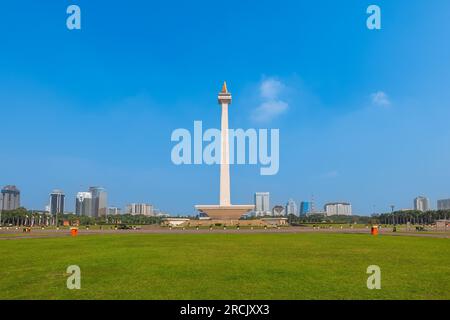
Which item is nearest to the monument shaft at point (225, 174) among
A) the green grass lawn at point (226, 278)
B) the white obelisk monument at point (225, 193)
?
the white obelisk monument at point (225, 193)

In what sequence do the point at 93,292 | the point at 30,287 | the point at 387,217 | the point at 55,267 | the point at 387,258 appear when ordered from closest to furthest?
the point at 93,292
the point at 30,287
the point at 55,267
the point at 387,258
the point at 387,217

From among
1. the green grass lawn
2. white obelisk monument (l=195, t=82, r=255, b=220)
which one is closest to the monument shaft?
white obelisk monument (l=195, t=82, r=255, b=220)

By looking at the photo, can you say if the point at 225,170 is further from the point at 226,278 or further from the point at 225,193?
the point at 226,278

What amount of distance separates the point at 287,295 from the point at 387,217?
14993 centimetres

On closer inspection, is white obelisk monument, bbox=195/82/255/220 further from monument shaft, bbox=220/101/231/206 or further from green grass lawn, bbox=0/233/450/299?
green grass lawn, bbox=0/233/450/299

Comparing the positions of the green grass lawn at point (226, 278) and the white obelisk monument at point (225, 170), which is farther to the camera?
the white obelisk monument at point (225, 170)

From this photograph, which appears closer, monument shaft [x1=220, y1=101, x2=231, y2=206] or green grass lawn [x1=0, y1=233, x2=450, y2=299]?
green grass lawn [x1=0, y1=233, x2=450, y2=299]

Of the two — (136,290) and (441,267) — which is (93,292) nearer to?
(136,290)

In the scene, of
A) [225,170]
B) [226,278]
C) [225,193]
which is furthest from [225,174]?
[226,278]

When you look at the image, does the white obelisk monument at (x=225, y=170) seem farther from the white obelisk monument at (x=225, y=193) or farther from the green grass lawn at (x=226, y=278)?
the green grass lawn at (x=226, y=278)

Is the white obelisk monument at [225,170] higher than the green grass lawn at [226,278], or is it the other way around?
the white obelisk monument at [225,170]
